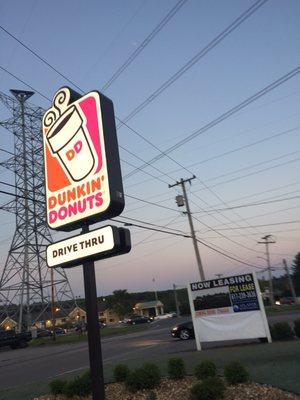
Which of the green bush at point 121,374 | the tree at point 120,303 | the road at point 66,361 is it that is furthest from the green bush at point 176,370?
the tree at point 120,303

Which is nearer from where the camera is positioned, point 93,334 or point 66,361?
point 93,334

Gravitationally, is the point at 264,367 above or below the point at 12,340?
below

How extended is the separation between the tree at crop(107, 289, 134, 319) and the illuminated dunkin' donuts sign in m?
113

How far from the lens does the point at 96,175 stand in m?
5.43

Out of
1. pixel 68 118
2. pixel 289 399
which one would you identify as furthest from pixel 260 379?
pixel 68 118

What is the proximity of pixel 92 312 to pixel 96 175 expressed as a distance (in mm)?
1642

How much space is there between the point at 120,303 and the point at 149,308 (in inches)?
478

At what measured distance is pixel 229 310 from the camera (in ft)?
54.7

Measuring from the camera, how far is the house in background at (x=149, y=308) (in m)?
121

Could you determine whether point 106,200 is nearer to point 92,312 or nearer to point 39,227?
point 92,312

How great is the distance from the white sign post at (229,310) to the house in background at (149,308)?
105 m

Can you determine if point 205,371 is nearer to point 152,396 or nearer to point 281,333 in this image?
point 152,396

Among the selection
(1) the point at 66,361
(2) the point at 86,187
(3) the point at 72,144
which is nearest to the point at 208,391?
(2) the point at 86,187

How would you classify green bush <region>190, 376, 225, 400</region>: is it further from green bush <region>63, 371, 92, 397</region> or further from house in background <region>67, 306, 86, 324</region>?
house in background <region>67, 306, 86, 324</region>
